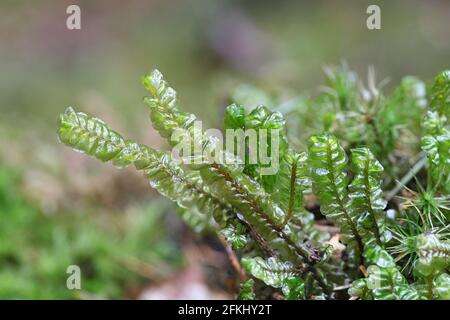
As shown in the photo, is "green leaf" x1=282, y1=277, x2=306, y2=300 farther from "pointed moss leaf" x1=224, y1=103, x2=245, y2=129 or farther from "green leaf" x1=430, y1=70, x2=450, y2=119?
"green leaf" x1=430, y1=70, x2=450, y2=119

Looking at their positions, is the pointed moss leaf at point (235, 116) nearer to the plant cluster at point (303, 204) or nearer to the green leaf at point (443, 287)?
the plant cluster at point (303, 204)

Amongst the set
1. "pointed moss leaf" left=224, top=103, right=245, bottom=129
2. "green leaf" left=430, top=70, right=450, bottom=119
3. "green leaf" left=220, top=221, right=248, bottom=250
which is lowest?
"green leaf" left=220, top=221, right=248, bottom=250

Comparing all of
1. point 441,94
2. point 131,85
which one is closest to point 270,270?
point 441,94

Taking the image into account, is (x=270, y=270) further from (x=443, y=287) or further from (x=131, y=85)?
(x=131, y=85)

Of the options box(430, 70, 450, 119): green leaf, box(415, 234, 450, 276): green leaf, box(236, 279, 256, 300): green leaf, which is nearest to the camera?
box(415, 234, 450, 276): green leaf

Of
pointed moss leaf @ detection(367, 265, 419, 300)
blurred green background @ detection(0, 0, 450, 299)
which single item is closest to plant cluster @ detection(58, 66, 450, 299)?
pointed moss leaf @ detection(367, 265, 419, 300)
